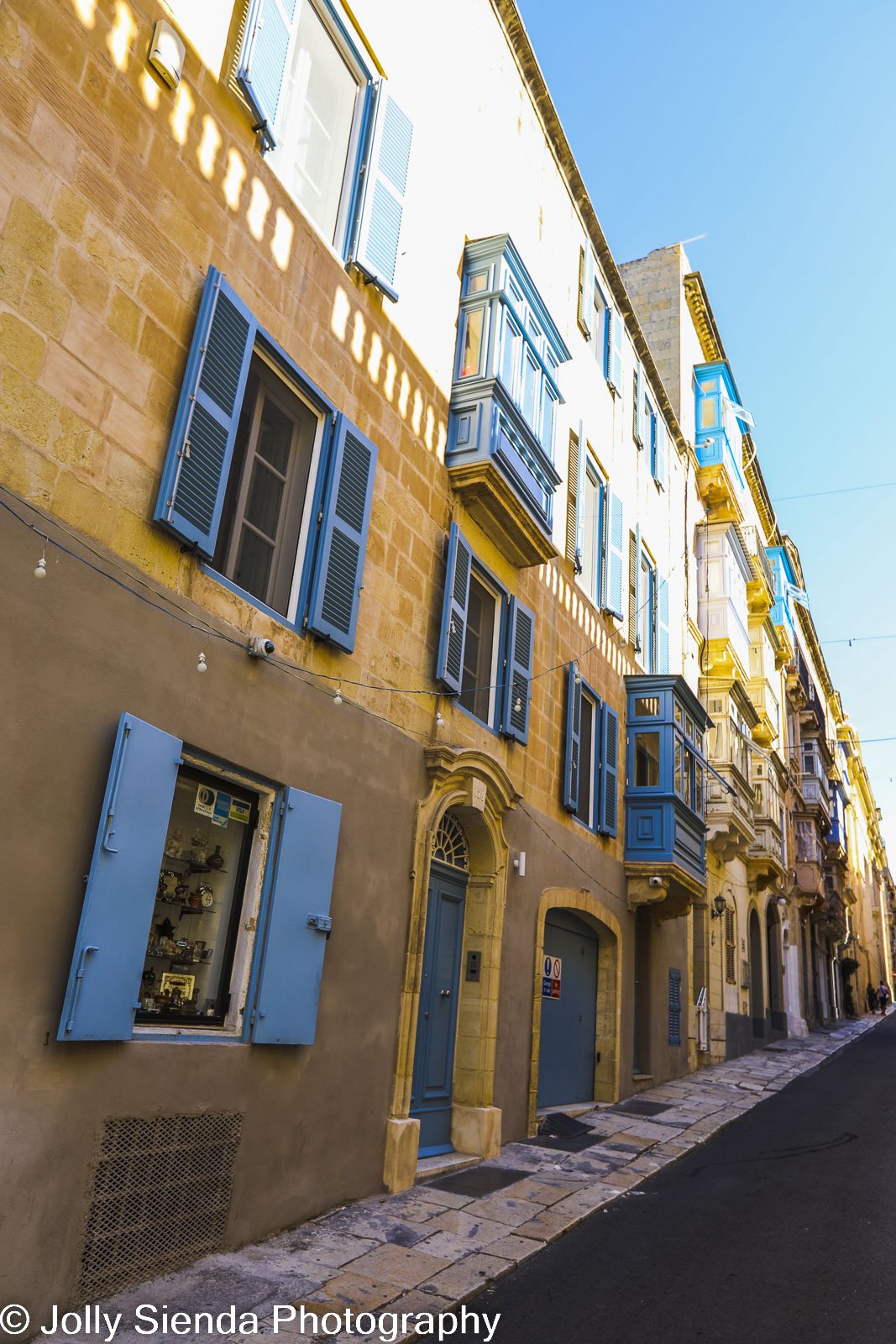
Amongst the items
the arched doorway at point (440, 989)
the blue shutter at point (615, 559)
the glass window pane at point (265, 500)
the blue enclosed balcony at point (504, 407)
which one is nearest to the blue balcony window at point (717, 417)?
the blue shutter at point (615, 559)

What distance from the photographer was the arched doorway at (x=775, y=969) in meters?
28.2

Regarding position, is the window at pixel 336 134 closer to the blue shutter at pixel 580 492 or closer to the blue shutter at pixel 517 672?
the blue shutter at pixel 517 672

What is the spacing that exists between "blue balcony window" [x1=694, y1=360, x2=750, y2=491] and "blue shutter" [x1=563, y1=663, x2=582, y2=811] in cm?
1296

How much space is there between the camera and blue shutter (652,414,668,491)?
18.8 metres

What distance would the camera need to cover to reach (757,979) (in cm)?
2595

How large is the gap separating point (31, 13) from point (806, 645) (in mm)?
42850

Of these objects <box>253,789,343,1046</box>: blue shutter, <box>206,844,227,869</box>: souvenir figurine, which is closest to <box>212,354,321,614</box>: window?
<box>253,789,343,1046</box>: blue shutter

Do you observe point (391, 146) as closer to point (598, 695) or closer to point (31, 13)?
point (31, 13)

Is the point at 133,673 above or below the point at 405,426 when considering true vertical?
below

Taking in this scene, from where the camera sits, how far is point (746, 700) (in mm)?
23344

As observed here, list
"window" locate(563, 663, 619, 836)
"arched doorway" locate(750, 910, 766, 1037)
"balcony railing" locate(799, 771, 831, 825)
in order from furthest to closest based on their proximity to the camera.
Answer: "balcony railing" locate(799, 771, 831, 825), "arched doorway" locate(750, 910, 766, 1037), "window" locate(563, 663, 619, 836)

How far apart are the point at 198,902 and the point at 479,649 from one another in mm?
5086

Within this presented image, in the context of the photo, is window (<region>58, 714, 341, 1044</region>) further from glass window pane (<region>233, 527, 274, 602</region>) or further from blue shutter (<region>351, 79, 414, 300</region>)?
blue shutter (<region>351, 79, 414, 300</region>)

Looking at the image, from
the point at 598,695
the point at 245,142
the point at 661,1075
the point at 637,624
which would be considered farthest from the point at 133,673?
the point at 661,1075
